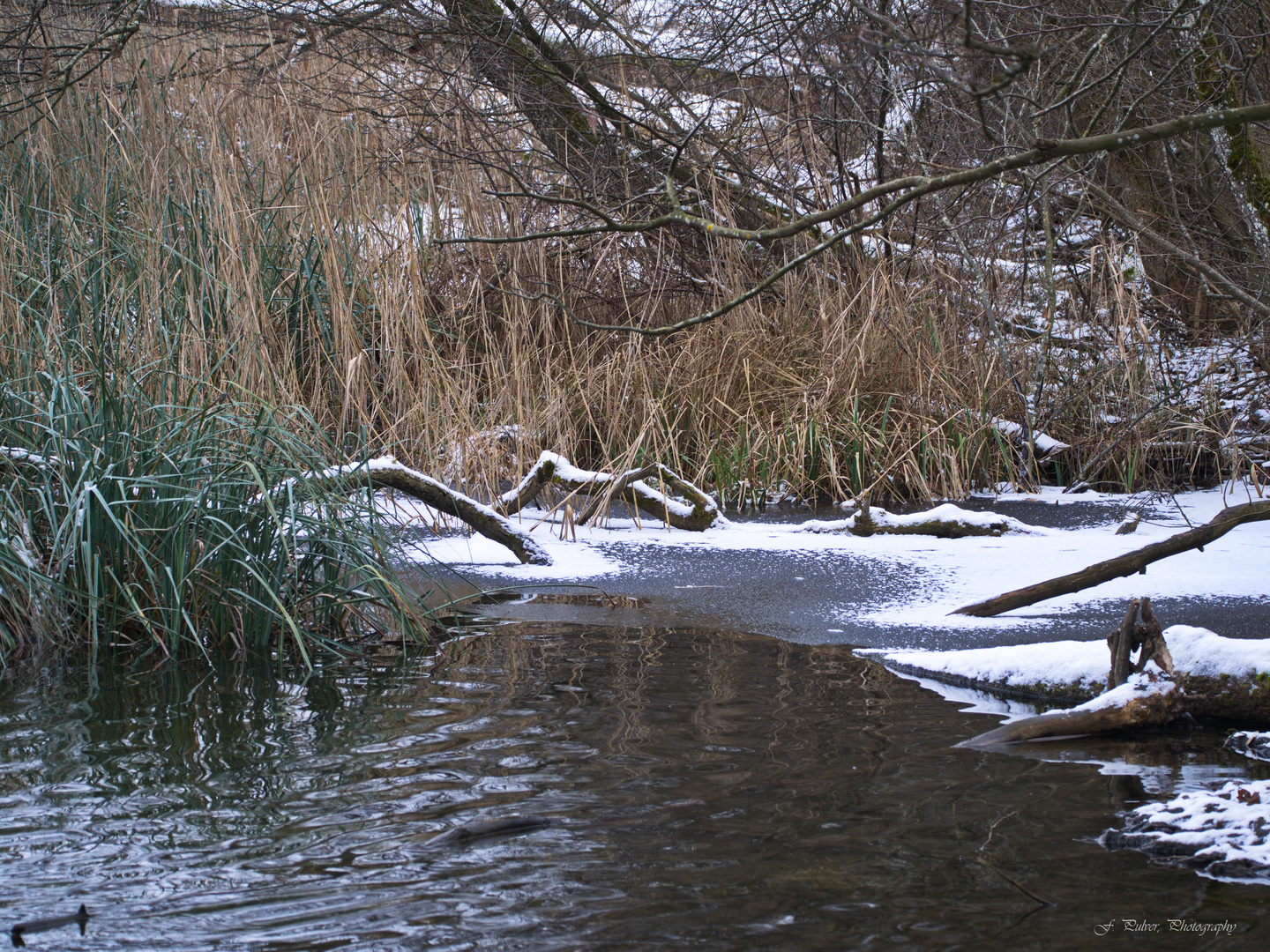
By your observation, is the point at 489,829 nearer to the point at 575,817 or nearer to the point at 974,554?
the point at 575,817

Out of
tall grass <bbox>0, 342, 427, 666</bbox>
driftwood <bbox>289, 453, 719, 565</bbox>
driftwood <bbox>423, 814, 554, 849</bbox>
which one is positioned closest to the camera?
driftwood <bbox>423, 814, 554, 849</bbox>

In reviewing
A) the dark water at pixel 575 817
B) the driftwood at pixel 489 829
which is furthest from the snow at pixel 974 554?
the driftwood at pixel 489 829

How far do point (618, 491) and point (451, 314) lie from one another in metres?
1.69

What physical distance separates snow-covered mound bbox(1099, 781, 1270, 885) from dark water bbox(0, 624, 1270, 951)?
5cm

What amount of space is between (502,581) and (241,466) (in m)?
1.21

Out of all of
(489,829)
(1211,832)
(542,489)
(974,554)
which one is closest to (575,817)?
(489,829)

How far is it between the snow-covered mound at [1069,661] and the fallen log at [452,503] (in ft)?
6.13

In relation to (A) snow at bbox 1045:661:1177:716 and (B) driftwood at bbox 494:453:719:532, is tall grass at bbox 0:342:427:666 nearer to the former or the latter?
(B) driftwood at bbox 494:453:719:532

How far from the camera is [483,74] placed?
23.0ft

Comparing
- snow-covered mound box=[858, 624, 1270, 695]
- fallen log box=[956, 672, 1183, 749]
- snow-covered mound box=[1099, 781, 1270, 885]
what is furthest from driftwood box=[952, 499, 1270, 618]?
snow-covered mound box=[1099, 781, 1270, 885]

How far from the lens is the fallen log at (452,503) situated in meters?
4.30

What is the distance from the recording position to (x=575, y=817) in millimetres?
2055

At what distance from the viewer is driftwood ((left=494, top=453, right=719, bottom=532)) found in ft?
16.4

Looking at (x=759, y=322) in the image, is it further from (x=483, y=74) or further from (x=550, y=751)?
(x=550, y=751)
